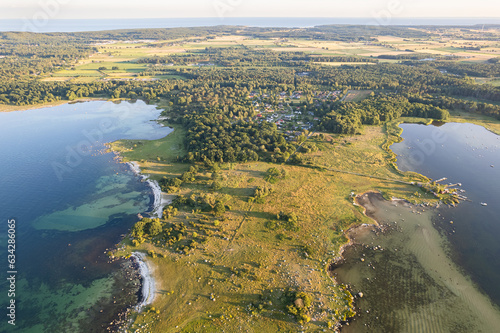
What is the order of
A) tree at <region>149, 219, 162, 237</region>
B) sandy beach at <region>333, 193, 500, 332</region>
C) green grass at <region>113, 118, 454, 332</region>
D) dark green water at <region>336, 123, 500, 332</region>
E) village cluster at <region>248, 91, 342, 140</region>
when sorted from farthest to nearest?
village cluster at <region>248, 91, 342, 140</region> → tree at <region>149, 219, 162, 237</region> → dark green water at <region>336, 123, 500, 332</region> → sandy beach at <region>333, 193, 500, 332</region> → green grass at <region>113, 118, 454, 332</region>

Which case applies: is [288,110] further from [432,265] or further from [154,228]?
[154,228]

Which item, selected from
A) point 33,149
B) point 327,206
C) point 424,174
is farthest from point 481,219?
point 33,149

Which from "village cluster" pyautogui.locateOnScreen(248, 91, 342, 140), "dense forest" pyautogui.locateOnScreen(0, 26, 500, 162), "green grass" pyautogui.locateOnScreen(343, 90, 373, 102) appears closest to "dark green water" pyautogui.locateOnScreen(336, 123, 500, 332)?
"dense forest" pyautogui.locateOnScreen(0, 26, 500, 162)

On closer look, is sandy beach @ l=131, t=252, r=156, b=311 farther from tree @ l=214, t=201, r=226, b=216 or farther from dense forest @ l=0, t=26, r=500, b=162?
dense forest @ l=0, t=26, r=500, b=162

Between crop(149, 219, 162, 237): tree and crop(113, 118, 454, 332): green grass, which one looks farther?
crop(149, 219, 162, 237): tree

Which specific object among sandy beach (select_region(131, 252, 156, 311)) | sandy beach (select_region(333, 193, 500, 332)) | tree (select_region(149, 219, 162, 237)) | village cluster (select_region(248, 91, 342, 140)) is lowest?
sandy beach (select_region(333, 193, 500, 332))

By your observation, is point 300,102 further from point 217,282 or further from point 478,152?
point 217,282

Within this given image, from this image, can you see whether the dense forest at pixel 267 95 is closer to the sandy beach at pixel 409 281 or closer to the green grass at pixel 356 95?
the green grass at pixel 356 95
